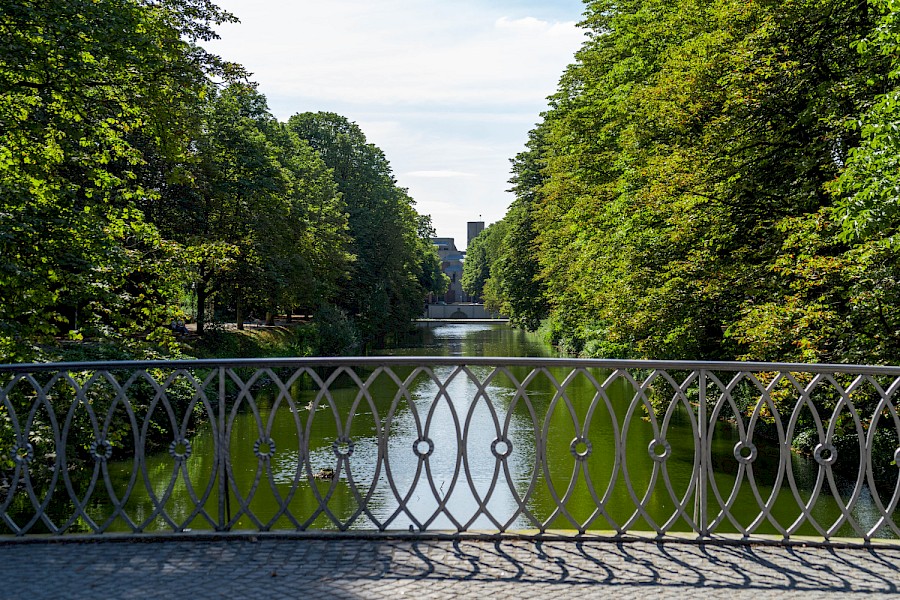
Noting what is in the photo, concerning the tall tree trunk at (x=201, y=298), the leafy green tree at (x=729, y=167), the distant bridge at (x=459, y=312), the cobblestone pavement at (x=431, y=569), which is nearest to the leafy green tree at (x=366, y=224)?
the tall tree trunk at (x=201, y=298)

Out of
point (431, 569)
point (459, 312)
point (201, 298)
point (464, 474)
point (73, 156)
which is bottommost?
point (464, 474)

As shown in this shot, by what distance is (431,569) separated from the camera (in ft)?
15.7

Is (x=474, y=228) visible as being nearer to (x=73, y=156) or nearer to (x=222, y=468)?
(x=73, y=156)

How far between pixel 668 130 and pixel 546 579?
16.6 metres

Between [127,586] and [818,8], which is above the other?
[818,8]

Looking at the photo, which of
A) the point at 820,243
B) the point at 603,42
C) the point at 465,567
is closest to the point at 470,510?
the point at 820,243

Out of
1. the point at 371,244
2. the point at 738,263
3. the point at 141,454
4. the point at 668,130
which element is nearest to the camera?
the point at 141,454

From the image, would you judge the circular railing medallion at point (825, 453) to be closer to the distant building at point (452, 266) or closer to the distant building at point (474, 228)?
the distant building at point (452, 266)

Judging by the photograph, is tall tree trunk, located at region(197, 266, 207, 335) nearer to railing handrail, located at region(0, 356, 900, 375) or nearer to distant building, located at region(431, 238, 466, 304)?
railing handrail, located at region(0, 356, 900, 375)

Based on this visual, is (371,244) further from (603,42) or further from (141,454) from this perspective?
(141,454)

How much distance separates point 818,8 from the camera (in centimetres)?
1538

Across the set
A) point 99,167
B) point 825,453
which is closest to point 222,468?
point 825,453

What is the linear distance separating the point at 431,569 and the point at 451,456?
11.8 m

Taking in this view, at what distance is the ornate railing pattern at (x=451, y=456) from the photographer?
17.6ft
